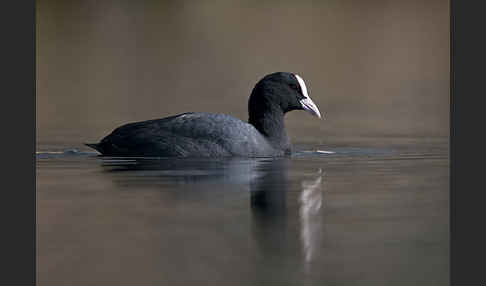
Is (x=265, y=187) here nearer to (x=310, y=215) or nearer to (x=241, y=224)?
(x=310, y=215)

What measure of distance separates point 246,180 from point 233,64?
51.1 ft

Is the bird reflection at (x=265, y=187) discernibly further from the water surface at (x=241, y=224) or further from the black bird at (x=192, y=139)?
the black bird at (x=192, y=139)

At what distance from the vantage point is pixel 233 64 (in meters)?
23.8

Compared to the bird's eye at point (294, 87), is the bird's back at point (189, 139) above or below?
below

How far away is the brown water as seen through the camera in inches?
209

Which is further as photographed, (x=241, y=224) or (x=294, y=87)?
(x=294, y=87)

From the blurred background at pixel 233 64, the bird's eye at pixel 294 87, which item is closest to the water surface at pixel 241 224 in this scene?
the bird's eye at pixel 294 87

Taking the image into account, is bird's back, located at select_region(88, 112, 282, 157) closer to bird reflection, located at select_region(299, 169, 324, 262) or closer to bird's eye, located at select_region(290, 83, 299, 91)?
bird's eye, located at select_region(290, 83, 299, 91)

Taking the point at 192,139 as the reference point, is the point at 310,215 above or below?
below

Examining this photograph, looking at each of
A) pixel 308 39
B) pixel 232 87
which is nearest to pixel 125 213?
pixel 232 87

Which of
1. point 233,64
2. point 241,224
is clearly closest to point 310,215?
point 241,224

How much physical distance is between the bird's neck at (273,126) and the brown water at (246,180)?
1.08ft

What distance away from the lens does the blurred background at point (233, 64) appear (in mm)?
14820

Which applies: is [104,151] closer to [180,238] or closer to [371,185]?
Answer: [371,185]
